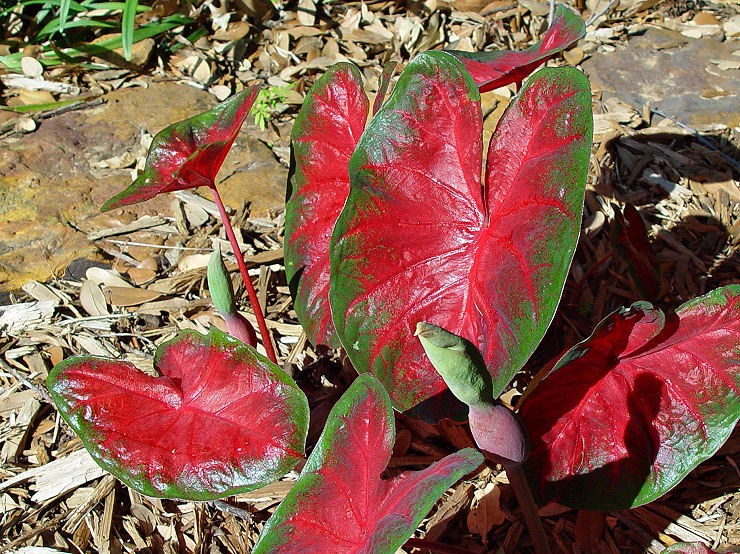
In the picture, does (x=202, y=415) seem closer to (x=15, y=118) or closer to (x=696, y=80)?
(x=15, y=118)

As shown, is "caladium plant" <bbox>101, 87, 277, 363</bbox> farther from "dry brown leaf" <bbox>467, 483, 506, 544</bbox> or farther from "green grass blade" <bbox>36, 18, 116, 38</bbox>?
"green grass blade" <bbox>36, 18, 116, 38</bbox>

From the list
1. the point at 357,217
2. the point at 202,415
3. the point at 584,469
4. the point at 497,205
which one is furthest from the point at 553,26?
the point at 202,415

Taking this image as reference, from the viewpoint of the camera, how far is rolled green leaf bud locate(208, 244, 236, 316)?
133cm

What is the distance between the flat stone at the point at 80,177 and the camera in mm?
2104

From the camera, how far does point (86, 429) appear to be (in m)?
1.26

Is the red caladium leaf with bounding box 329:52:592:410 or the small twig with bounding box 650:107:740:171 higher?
the red caladium leaf with bounding box 329:52:592:410

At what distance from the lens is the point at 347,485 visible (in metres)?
1.04

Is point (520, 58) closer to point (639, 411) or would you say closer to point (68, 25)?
point (639, 411)

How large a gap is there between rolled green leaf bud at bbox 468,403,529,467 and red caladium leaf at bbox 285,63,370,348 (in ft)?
1.61

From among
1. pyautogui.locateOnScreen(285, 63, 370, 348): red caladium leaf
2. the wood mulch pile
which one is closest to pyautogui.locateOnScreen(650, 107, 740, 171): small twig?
the wood mulch pile

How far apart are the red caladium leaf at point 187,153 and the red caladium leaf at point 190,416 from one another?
0.28 metres

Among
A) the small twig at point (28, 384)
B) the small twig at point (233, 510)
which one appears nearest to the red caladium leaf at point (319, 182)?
the small twig at point (233, 510)

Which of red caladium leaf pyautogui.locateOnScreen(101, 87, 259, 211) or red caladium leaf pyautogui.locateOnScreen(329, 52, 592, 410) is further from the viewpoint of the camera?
red caladium leaf pyautogui.locateOnScreen(101, 87, 259, 211)

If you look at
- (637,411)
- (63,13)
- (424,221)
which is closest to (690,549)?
(637,411)
